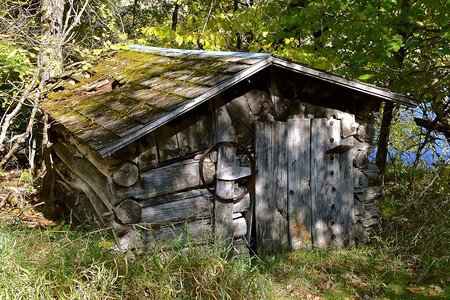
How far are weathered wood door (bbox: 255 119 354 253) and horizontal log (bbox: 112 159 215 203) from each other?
81cm

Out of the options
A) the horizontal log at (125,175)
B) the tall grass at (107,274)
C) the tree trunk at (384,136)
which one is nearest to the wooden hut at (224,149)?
the horizontal log at (125,175)

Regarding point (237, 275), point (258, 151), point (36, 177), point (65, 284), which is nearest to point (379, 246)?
point (258, 151)

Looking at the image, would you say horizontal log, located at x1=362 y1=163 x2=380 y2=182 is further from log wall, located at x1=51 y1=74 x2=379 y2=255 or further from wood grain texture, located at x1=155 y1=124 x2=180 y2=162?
wood grain texture, located at x1=155 y1=124 x2=180 y2=162

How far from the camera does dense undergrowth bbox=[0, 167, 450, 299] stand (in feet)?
12.9

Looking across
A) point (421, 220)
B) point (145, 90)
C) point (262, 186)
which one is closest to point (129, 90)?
point (145, 90)

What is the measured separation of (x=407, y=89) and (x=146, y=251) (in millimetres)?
5120

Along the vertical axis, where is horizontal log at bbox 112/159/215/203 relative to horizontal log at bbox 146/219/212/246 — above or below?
above

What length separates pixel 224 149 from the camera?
5.41m

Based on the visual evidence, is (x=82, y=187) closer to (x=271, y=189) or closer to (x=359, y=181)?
(x=271, y=189)

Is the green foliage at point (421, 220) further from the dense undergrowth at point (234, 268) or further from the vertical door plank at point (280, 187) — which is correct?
the vertical door plank at point (280, 187)

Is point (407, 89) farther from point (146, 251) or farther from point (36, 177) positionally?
point (36, 177)

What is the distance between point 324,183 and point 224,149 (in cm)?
158

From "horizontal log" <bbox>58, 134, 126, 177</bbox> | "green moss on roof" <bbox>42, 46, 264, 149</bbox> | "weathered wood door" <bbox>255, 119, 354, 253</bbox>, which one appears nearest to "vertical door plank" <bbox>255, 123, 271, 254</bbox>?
"weathered wood door" <bbox>255, 119, 354, 253</bbox>

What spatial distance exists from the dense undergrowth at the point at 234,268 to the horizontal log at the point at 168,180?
0.55 metres
